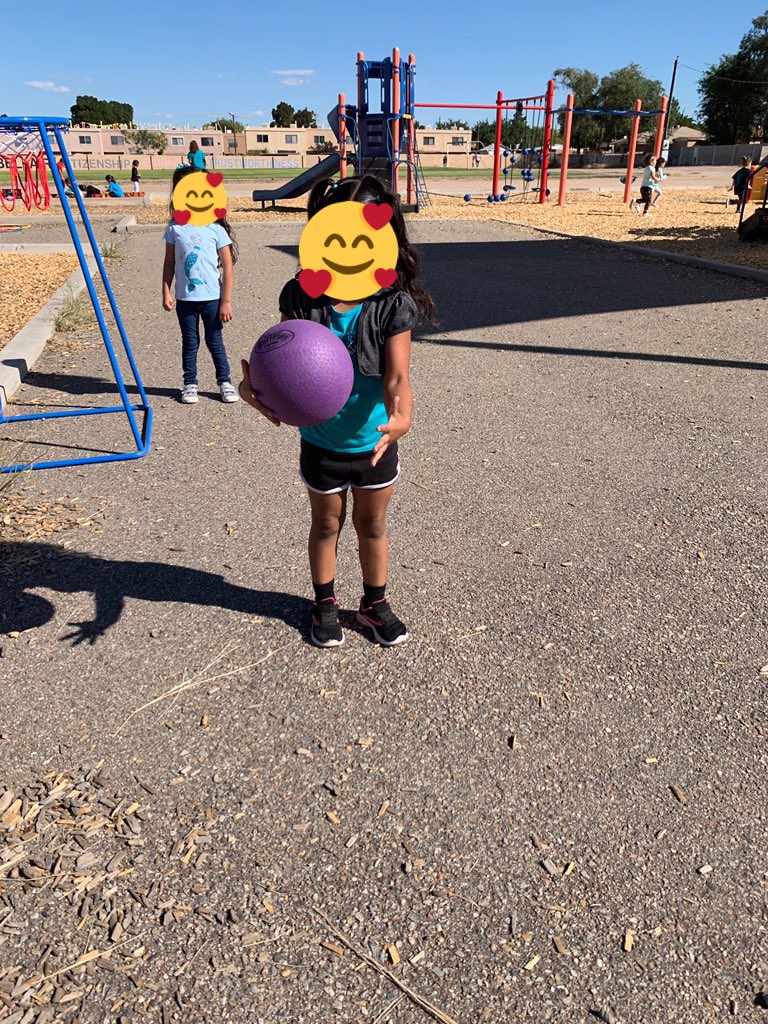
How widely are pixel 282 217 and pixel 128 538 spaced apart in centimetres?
1912

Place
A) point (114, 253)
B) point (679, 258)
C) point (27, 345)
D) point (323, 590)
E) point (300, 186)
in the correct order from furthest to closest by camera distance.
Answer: point (300, 186), point (114, 253), point (679, 258), point (27, 345), point (323, 590)

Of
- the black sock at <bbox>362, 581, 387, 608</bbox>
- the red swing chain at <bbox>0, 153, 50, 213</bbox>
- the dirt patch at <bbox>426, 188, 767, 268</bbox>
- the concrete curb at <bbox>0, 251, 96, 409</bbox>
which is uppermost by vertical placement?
the red swing chain at <bbox>0, 153, 50, 213</bbox>

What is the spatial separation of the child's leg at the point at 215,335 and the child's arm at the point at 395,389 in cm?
338

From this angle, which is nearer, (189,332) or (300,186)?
(189,332)

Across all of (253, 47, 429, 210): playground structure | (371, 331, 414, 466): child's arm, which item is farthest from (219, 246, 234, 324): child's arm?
(253, 47, 429, 210): playground structure

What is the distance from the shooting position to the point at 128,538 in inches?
149

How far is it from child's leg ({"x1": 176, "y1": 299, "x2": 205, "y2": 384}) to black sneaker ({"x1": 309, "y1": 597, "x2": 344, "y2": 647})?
328 cm

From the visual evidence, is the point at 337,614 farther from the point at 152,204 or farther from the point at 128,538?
the point at 152,204

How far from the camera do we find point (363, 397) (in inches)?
95.9

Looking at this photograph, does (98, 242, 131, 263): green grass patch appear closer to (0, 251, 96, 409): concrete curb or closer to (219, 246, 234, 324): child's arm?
(0, 251, 96, 409): concrete curb

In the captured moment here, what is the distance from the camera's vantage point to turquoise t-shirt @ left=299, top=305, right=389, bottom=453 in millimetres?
2352

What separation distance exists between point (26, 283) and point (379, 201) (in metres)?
9.88

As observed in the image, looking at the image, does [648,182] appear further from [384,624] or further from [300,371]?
[300,371]

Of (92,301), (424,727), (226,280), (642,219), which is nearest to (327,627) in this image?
(424,727)
